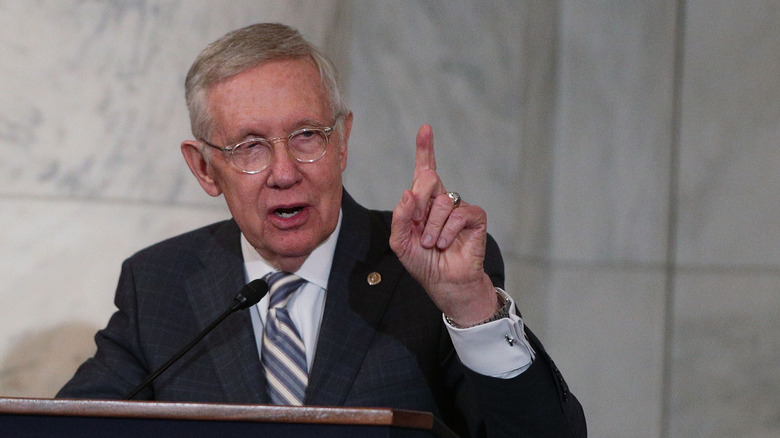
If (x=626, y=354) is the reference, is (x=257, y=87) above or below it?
above

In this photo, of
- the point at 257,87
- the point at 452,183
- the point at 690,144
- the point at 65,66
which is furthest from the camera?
the point at 452,183

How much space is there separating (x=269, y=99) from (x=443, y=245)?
0.57 meters

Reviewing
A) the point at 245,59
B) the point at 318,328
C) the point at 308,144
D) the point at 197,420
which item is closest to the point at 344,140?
the point at 308,144

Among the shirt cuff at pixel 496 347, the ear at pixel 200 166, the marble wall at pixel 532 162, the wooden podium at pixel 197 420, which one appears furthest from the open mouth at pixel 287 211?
the marble wall at pixel 532 162

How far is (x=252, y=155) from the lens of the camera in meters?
2.01

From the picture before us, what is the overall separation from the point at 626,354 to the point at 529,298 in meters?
0.43

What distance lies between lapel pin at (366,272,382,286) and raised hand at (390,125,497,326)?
40 centimetres

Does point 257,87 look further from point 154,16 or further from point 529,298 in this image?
point 529,298

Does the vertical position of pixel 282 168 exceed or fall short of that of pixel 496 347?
it exceeds it

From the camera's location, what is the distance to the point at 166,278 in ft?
7.19

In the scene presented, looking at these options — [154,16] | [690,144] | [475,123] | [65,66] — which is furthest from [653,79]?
[65,66]

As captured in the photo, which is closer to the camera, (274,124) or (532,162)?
(274,124)

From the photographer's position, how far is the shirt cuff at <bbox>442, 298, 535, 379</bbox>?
1643mm

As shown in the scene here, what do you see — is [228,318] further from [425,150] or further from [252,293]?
[425,150]
